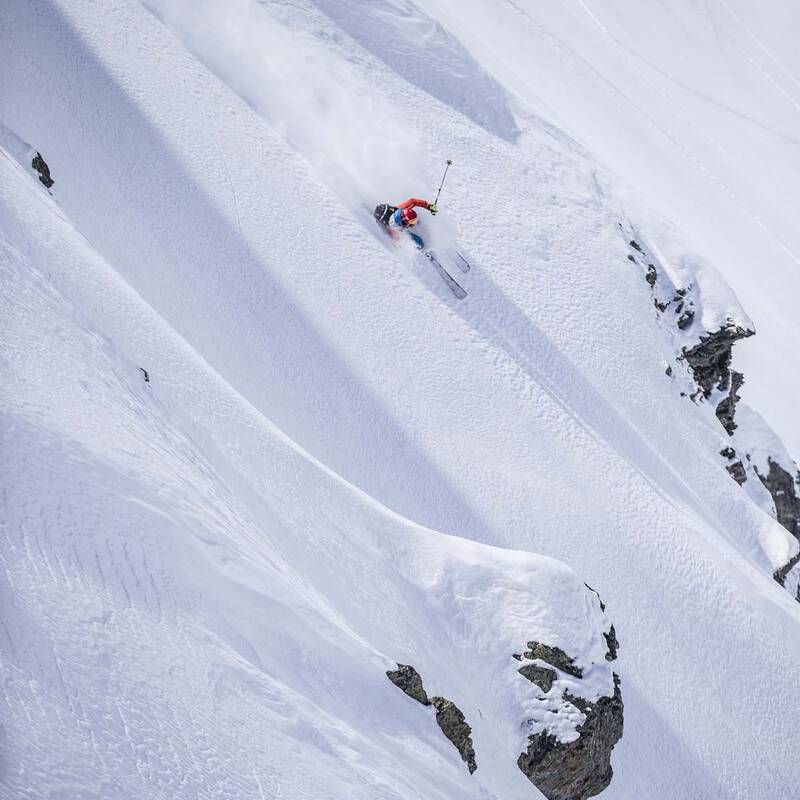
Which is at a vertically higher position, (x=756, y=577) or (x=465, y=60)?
(x=465, y=60)

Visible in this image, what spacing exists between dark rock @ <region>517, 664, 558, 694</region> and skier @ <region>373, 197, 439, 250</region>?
41.1 feet

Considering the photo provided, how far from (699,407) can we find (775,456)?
6.50m

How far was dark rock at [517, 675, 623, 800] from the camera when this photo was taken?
13898 mm

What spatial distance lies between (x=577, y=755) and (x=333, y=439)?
28.0 feet

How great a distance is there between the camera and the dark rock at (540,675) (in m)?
14.0

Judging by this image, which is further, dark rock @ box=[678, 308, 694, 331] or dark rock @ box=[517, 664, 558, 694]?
dark rock @ box=[678, 308, 694, 331]

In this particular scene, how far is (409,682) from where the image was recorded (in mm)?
11555

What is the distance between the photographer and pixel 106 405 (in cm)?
1039

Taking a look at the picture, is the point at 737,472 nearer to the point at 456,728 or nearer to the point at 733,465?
the point at 733,465

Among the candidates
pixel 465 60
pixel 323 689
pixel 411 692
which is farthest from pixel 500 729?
pixel 465 60

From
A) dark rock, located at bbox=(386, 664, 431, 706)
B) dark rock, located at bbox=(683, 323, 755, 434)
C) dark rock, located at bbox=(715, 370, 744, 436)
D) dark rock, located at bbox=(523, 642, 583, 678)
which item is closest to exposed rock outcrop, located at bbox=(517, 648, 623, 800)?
dark rock, located at bbox=(523, 642, 583, 678)

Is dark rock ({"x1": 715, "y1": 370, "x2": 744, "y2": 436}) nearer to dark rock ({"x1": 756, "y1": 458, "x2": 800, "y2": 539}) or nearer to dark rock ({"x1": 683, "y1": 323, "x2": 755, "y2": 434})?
dark rock ({"x1": 683, "y1": 323, "x2": 755, "y2": 434})

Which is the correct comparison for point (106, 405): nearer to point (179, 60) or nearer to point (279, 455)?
point (279, 455)

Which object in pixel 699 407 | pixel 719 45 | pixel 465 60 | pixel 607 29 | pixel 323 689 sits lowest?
pixel 323 689
